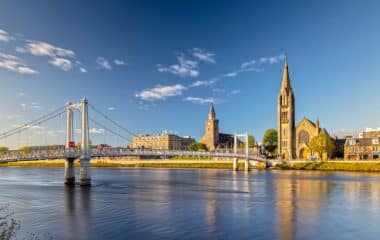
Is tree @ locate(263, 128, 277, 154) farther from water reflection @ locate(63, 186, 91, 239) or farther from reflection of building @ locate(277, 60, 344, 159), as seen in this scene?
water reflection @ locate(63, 186, 91, 239)

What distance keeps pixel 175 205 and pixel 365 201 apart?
76.9ft

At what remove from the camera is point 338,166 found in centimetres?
11150

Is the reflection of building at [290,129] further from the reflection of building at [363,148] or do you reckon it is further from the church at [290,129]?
the reflection of building at [363,148]

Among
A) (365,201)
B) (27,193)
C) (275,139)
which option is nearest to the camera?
A: (365,201)

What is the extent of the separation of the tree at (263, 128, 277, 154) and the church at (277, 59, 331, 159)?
2399 cm

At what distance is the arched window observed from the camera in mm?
145375

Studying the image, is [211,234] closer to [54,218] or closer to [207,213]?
[207,213]

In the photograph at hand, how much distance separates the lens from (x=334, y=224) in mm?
31969

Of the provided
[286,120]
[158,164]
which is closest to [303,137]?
[286,120]

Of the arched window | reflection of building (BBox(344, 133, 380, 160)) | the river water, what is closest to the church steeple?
the arched window

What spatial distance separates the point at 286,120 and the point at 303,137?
12.4m

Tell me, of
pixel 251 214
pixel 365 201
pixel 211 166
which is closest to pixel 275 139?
pixel 211 166

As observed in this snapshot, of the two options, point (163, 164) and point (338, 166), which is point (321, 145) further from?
point (163, 164)

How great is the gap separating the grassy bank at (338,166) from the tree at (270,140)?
2104 inches
